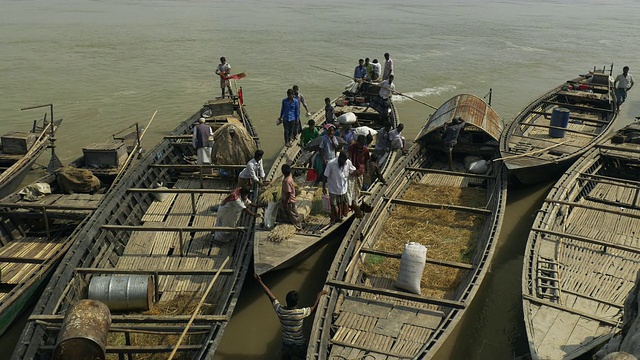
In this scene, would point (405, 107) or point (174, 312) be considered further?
point (405, 107)

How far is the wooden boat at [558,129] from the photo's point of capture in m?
11.7

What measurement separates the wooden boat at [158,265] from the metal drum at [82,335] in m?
0.16

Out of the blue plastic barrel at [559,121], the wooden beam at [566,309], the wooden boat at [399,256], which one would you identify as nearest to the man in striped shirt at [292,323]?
the wooden boat at [399,256]

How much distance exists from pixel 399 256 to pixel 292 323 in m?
2.45

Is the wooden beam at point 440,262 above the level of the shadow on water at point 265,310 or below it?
above

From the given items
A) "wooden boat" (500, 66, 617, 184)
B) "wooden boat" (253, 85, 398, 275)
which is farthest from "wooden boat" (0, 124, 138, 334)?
"wooden boat" (500, 66, 617, 184)

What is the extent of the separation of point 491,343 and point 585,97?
36.9 ft

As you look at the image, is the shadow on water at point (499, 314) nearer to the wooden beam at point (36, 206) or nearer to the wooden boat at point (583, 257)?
the wooden boat at point (583, 257)

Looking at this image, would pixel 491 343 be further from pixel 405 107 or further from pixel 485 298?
pixel 405 107

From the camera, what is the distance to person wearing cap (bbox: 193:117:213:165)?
461 inches

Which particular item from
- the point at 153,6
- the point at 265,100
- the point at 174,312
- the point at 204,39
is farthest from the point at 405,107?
the point at 153,6

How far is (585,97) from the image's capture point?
1619 centimetres

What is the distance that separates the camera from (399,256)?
26.8 ft

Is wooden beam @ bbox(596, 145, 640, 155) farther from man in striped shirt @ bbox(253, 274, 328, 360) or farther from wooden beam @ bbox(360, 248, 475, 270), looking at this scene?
man in striped shirt @ bbox(253, 274, 328, 360)
